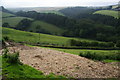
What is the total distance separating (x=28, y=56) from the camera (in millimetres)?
17672

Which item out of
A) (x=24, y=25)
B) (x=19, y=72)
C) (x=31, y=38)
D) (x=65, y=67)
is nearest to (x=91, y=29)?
(x=31, y=38)

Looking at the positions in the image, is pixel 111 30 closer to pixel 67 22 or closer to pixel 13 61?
pixel 67 22

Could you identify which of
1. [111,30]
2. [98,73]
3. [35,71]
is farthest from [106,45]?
[35,71]

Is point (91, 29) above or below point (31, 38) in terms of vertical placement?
above

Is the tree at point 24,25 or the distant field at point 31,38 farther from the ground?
the tree at point 24,25

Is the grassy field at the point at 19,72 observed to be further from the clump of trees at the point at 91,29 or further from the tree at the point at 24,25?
the tree at the point at 24,25

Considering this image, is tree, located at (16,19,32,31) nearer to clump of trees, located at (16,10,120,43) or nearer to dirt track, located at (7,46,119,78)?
clump of trees, located at (16,10,120,43)

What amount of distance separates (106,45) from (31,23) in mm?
57838

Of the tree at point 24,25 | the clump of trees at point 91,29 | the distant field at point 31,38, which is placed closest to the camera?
the distant field at point 31,38

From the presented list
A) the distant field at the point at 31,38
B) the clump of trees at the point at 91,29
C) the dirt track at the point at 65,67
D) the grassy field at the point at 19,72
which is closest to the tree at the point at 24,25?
the clump of trees at the point at 91,29

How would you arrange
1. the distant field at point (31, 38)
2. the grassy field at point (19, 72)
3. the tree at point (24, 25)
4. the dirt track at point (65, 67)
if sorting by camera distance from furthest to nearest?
the tree at point (24, 25)
the distant field at point (31, 38)
the dirt track at point (65, 67)
the grassy field at point (19, 72)

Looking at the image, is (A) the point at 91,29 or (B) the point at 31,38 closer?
(B) the point at 31,38

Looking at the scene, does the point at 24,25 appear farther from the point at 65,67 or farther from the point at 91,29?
the point at 65,67

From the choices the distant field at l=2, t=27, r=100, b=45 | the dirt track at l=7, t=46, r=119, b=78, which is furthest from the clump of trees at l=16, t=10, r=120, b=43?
the dirt track at l=7, t=46, r=119, b=78
